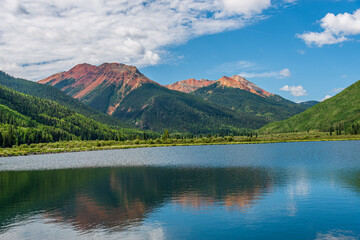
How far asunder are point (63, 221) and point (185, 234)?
18844 mm

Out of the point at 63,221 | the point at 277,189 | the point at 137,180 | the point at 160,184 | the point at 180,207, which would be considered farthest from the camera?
the point at 137,180

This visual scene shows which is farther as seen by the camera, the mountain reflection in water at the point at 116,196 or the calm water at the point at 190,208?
the mountain reflection in water at the point at 116,196

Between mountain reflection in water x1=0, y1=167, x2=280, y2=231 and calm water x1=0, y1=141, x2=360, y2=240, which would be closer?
calm water x1=0, y1=141, x2=360, y2=240

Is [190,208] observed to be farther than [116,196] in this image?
No

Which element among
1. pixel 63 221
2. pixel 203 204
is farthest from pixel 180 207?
pixel 63 221

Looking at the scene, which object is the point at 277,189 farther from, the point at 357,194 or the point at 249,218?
the point at 249,218

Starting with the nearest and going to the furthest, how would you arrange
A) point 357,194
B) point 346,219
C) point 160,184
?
point 346,219
point 357,194
point 160,184

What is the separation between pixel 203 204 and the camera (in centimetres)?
4888

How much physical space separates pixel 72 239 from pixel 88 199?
2271 cm

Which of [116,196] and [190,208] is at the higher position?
[116,196]

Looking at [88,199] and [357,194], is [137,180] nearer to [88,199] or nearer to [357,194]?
[88,199]

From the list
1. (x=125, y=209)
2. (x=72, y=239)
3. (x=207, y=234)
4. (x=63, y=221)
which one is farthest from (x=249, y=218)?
(x=63, y=221)

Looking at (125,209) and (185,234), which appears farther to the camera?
(125,209)

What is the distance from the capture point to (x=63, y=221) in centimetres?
4194
